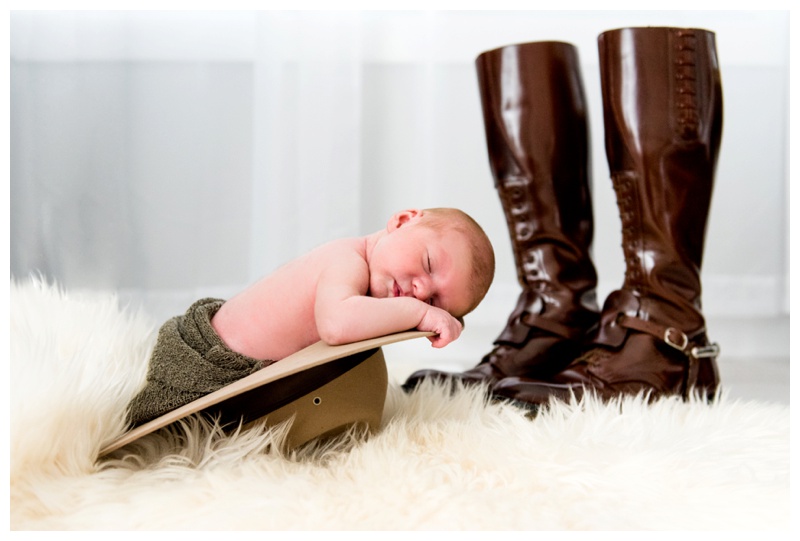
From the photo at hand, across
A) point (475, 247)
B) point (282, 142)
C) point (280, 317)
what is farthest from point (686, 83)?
point (282, 142)

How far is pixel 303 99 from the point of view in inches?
73.7

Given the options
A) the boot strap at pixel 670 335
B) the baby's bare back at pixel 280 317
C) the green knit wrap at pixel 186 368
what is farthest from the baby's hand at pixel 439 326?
the boot strap at pixel 670 335

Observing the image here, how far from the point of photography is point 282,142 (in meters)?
1.88

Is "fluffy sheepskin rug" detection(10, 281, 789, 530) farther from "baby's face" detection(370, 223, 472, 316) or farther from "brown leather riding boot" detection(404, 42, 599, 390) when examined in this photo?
"brown leather riding boot" detection(404, 42, 599, 390)

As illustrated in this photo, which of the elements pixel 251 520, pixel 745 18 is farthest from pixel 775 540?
pixel 745 18

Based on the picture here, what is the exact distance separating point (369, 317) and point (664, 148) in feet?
1.93

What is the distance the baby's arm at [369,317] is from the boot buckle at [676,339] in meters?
0.44

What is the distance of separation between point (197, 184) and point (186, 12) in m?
0.43

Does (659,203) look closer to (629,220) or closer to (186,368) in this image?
(629,220)

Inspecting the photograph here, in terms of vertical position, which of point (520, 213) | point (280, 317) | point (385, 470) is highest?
point (520, 213)

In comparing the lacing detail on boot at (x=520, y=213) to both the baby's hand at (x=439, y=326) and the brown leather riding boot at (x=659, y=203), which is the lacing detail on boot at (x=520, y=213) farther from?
the baby's hand at (x=439, y=326)

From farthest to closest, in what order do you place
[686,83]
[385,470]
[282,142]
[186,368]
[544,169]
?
[282,142], [544,169], [686,83], [186,368], [385,470]

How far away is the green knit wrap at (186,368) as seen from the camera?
86cm

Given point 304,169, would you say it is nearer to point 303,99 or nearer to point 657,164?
point 303,99
